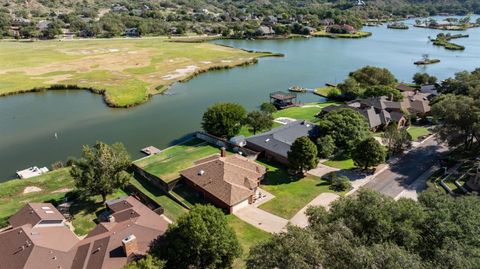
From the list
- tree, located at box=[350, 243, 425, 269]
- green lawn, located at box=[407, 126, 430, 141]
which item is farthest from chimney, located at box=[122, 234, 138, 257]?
green lawn, located at box=[407, 126, 430, 141]

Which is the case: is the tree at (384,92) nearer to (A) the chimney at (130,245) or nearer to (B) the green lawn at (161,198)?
(B) the green lawn at (161,198)

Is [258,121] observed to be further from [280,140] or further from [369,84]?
[369,84]

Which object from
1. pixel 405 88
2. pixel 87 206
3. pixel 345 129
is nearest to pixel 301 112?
pixel 345 129

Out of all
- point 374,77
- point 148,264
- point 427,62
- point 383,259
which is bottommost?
point 427,62

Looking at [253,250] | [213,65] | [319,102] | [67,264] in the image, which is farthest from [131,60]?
[253,250]

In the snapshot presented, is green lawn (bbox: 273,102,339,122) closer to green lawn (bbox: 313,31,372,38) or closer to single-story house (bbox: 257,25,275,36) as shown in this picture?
single-story house (bbox: 257,25,275,36)

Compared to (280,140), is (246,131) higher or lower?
lower
